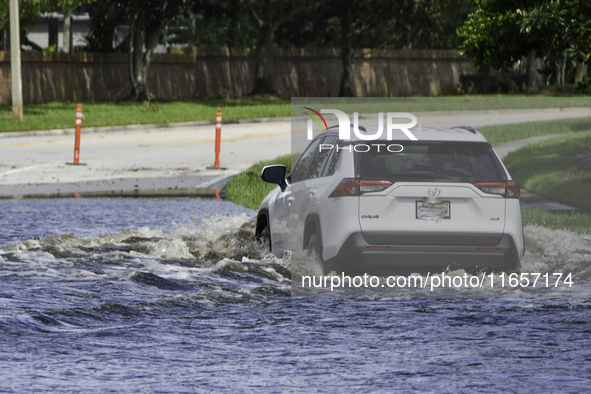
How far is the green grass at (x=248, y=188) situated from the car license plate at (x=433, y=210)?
30.2 feet

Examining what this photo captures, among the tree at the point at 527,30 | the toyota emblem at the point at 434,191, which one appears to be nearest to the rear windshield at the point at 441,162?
the toyota emblem at the point at 434,191

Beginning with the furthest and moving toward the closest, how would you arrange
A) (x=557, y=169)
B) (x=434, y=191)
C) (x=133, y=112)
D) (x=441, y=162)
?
(x=133, y=112) < (x=557, y=169) < (x=441, y=162) < (x=434, y=191)

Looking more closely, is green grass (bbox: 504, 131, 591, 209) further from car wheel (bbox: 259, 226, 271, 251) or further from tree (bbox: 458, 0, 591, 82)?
car wheel (bbox: 259, 226, 271, 251)

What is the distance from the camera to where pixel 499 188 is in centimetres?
951

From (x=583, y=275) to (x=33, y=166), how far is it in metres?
16.0

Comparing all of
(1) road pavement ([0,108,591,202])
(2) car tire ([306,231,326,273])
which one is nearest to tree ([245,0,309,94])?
(1) road pavement ([0,108,591,202])

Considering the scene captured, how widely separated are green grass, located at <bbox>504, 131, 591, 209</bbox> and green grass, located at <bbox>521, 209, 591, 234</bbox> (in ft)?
2.27

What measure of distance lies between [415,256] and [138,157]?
1809 cm

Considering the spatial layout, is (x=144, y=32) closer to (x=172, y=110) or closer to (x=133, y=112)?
(x=172, y=110)

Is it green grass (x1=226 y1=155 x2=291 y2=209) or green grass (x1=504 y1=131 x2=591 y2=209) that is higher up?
green grass (x1=504 y1=131 x2=591 y2=209)

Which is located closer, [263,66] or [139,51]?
[139,51]

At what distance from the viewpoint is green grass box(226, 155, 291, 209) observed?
1917cm

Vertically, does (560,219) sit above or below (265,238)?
below

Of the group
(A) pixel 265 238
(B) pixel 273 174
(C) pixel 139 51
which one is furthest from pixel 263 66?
(B) pixel 273 174
